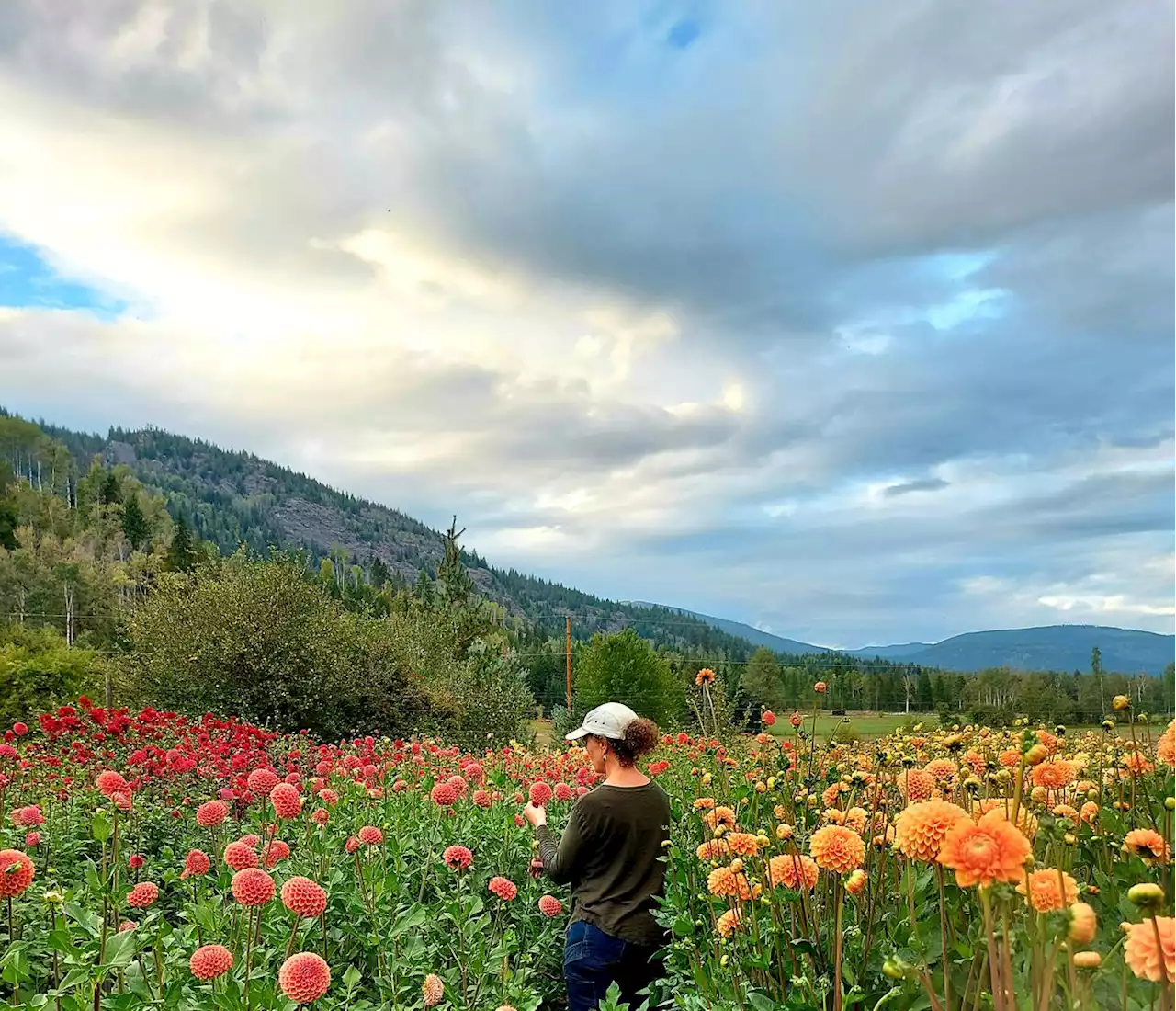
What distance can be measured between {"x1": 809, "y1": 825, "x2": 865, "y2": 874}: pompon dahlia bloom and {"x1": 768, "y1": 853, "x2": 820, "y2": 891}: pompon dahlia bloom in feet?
1.34

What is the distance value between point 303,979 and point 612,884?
2303 mm

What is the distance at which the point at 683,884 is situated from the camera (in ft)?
12.8

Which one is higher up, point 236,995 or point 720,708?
point 720,708

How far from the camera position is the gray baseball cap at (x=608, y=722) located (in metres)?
4.34

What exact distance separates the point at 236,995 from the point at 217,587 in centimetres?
1913

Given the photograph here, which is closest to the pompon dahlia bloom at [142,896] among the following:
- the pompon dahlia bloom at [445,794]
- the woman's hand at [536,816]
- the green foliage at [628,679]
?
the pompon dahlia bloom at [445,794]

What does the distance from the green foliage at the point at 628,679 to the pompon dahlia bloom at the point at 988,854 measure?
2623 centimetres

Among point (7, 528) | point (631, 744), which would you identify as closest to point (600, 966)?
point (631, 744)

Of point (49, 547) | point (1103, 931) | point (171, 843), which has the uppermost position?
point (49, 547)

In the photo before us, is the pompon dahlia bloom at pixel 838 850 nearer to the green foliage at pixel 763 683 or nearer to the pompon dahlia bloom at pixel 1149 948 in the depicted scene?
the pompon dahlia bloom at pixel 1149 948

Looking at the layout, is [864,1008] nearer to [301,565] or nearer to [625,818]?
[625,818]

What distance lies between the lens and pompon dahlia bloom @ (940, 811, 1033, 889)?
1297 millimetres

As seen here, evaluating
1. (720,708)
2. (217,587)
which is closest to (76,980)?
(720,708)

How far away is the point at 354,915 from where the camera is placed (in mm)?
3736
